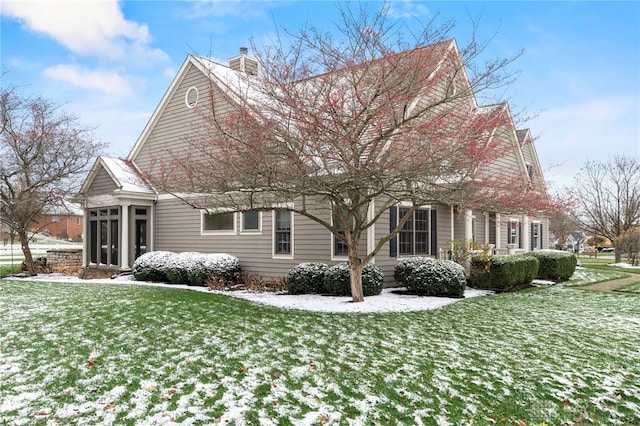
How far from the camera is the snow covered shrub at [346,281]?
36.2 ft

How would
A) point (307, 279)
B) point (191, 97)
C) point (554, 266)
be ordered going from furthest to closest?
point (191, 97) → point (554, 266) → point (307, 279)

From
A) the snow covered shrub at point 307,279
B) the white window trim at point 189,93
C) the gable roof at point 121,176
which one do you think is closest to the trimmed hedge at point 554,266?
the snow covered shrub at point 307,279

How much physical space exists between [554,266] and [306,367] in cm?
1281

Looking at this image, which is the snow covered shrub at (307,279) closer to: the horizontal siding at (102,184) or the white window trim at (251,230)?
the white window trim at (251,230)

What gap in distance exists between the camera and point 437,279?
1141cm

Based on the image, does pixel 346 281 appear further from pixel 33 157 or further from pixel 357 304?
pixel 33 157

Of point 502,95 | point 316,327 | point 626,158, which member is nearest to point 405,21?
point 502,95

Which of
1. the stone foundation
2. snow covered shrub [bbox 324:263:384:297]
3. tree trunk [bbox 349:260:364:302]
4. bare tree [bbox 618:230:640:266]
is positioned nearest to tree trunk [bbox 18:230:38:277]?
the stone foundation

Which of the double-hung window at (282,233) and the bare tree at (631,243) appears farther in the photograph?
the bare tree at (631,243)

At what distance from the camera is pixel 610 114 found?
15.0 meters

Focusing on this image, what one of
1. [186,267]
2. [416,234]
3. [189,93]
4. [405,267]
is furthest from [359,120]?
[189,93]

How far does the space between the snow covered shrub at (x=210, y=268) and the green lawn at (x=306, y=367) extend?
460cm

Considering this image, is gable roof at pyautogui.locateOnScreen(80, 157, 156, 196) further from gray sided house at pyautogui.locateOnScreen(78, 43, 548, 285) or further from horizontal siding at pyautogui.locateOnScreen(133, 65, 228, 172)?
horizontal siding at pyautogui.locateOnScreen(133, 65, 228, 172)

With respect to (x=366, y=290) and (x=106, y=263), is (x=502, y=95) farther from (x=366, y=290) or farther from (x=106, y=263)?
(x=106, y=263)
